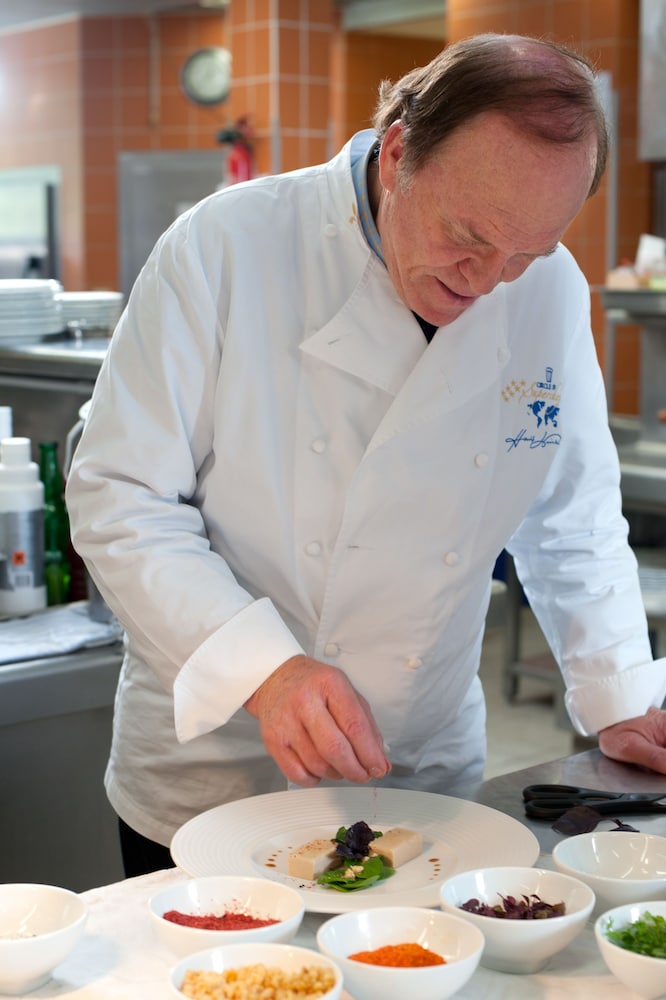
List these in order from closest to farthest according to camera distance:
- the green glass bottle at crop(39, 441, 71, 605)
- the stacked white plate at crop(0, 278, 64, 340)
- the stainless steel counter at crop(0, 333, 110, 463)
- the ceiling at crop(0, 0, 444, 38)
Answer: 1. the green glass bottle at crop(39, 441, 71, 605)
2. the stainless steel counter at crop(0, 333, 110, 463)
3. the stacked white plate at crop(0, 278, 64, 340)
4. the ceiling at crop(0, 0, 444, 38)

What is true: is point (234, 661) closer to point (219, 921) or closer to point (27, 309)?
point (219, 921)

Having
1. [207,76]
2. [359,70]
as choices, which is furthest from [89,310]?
[359,70]

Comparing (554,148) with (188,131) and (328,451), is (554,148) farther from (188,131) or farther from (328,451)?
(188,131)

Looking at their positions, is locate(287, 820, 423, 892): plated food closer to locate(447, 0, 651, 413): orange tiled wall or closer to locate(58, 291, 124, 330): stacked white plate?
locate(58, 291, 124, 330): stacked white plate

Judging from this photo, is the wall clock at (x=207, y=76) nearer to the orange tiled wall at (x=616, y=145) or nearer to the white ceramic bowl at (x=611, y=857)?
the orange tiled wall at (x=616, y=145)

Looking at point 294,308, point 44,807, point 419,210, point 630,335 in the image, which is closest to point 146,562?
point 294,308

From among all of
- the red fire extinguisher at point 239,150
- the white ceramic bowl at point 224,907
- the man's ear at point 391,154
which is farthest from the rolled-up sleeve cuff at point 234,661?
the red fire extinguisher at point 239,150

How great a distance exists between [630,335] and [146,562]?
522 cm

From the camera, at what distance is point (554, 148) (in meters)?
1.28

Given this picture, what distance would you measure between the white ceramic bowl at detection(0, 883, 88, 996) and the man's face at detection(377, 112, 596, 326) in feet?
2.42

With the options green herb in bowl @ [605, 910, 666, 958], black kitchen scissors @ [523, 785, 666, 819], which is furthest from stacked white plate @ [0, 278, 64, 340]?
green herb in bowl @ [605, 910, 666, 958]

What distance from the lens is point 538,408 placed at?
5.34 ft

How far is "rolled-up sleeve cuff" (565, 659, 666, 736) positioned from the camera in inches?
65.4
